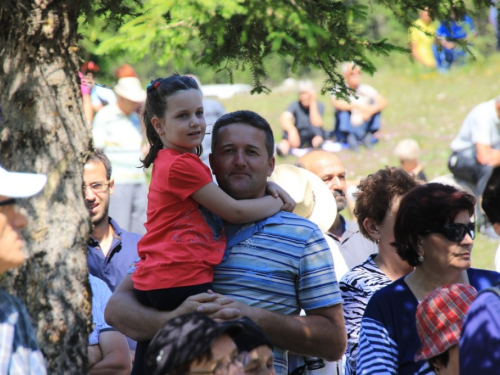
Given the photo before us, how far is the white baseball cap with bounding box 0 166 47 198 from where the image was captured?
2594 millimetres

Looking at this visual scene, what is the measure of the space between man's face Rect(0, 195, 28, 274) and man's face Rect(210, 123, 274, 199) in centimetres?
139

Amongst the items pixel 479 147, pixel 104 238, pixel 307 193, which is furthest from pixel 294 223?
pixel 479 147

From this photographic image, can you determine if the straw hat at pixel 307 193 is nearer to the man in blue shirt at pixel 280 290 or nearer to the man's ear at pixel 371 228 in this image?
the man's ear at pixel 371 228

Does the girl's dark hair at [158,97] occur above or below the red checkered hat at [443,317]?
above

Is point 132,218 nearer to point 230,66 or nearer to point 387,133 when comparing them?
point 230,66

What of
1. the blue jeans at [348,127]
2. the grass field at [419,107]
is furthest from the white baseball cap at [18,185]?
the blue jeans at [348,127]

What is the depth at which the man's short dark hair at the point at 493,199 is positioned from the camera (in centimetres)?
428

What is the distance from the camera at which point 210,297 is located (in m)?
3.44

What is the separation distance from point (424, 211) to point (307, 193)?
162 centimetres

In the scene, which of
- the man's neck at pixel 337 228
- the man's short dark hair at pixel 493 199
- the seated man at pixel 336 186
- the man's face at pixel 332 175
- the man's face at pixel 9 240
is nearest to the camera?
the man's face at pixel 9 240

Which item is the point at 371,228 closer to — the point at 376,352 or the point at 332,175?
the point at 376,352

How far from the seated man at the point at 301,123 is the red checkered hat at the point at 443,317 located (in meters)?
11.0

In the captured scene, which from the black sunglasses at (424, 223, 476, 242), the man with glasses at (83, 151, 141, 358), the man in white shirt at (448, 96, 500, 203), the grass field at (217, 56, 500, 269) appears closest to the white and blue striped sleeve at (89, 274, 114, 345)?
the man with glasses at (83, 151, 141, 358)

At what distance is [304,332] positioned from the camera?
3.58m
